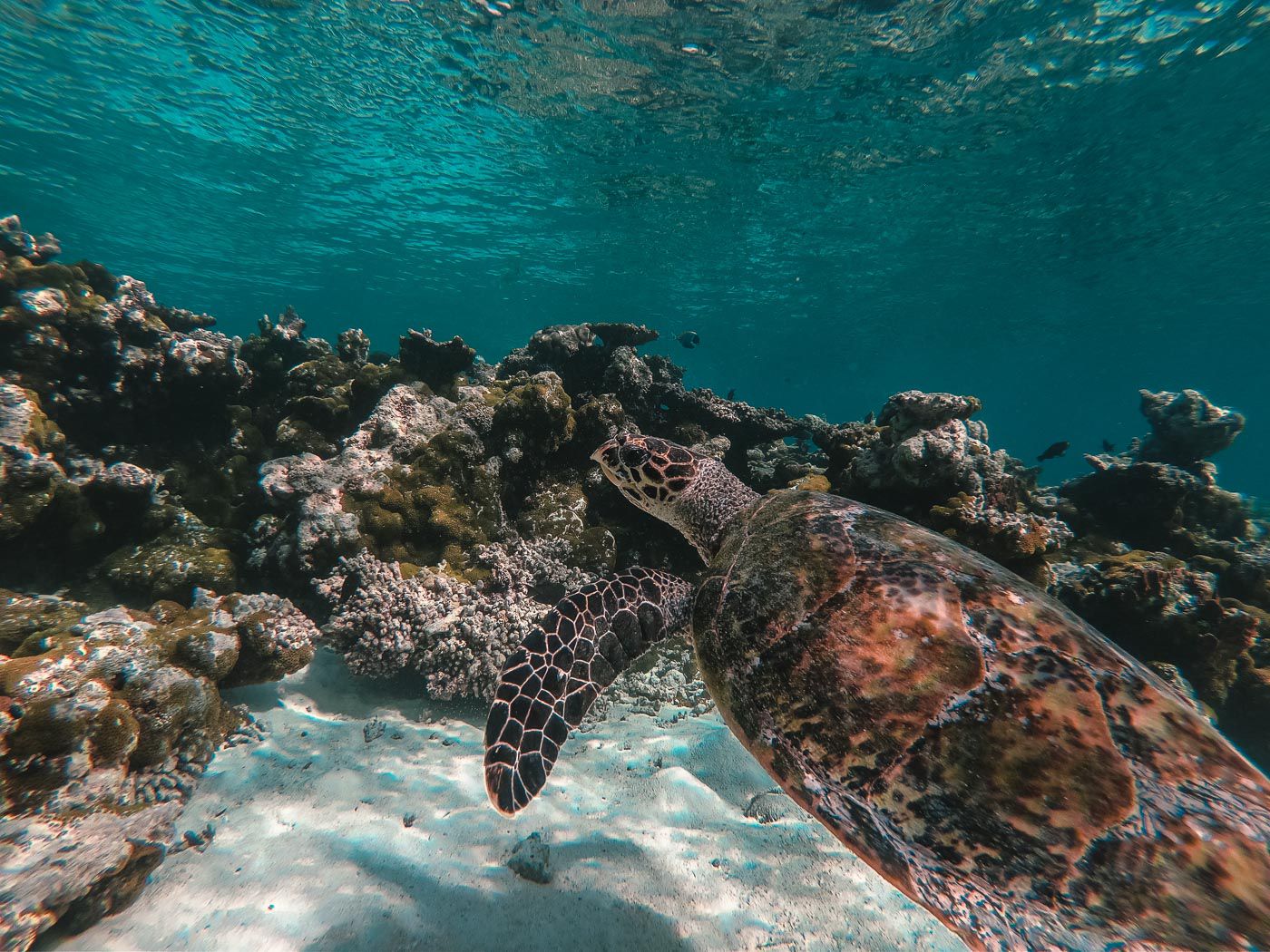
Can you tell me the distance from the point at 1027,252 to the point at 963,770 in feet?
106

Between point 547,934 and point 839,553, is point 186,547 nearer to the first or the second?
point 547,934

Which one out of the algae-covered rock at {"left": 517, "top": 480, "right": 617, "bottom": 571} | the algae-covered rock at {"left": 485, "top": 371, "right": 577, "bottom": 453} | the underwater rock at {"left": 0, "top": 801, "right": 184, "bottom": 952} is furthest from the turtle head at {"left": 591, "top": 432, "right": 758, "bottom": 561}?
the underwater rock at {"left": 0, "top": 801, "right": 184, "bottom": 952}

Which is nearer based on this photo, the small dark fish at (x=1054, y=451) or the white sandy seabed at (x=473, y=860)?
the white sandy seabed at (x=473, y=860)

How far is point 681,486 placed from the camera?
166 inches

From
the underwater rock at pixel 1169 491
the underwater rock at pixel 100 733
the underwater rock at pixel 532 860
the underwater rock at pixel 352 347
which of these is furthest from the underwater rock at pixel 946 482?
the underwater rock at pixel 352 347

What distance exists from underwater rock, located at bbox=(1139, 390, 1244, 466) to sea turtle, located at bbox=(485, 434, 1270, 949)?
10005 millimetres

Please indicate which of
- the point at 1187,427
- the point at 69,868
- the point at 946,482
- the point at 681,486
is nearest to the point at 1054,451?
the point at 1187,427

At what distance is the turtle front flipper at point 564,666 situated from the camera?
110 inches

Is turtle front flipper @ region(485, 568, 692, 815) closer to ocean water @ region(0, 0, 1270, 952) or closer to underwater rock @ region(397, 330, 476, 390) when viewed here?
ocean water @ region(0, 0, 1270, 952)

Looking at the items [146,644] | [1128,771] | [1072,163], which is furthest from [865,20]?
[146,644]

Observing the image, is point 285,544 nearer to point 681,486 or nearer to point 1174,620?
point 681,486

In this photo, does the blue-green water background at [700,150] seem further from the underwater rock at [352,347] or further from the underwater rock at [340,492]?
the underwater rock at [340,492]

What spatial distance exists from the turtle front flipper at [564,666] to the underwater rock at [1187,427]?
35.2 ft

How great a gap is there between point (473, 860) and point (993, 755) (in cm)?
271
